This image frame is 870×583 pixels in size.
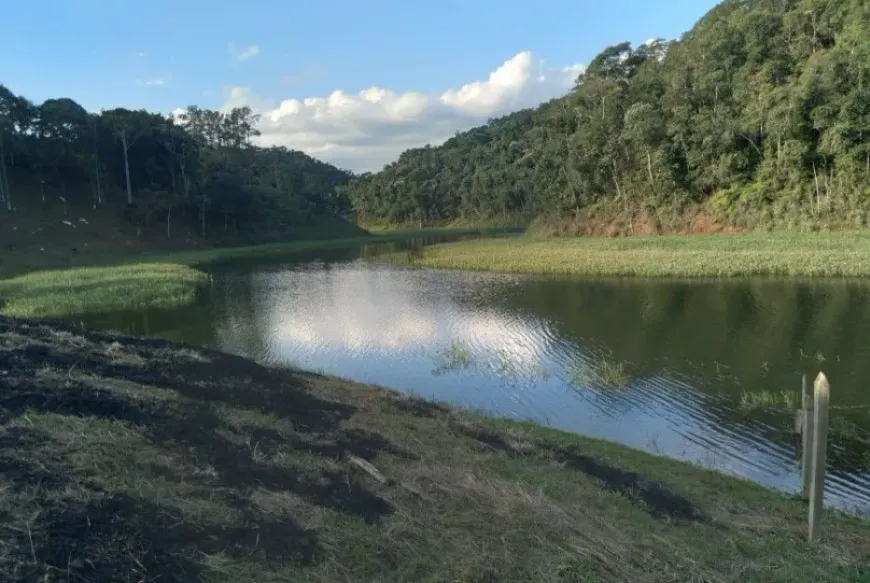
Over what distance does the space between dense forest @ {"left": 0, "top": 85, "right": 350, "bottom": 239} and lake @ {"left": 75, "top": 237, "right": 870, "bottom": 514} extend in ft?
148

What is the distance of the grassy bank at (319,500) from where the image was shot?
4.65m

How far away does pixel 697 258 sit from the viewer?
36.0 meters

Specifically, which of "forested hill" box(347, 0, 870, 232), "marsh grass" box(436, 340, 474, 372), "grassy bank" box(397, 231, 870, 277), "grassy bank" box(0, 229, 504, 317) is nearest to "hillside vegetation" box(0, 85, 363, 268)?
"grassy bank" box(0, 229, 504, 317)

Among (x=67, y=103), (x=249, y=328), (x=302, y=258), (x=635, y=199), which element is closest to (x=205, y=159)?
(x=67, y=103)

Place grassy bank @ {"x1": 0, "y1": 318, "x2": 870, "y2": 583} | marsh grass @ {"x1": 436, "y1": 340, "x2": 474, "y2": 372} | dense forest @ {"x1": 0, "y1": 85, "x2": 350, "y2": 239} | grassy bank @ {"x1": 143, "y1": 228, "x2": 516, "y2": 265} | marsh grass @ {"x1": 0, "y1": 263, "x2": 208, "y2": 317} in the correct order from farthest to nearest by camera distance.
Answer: dense forest @ {"x1": 0, "y1": 85, "x2": 350, "y2": 239} < grassy bank @ {"x1": 143, "y1": 228, "x2": 516, "y2": 265} < marsh grass @ {"x1": 0, "y1": 263, "x2": 208, "y2": 317} < marsh grass @ {"x1": 436, "y1": 340, "x2": 474, "y2": 372} < grassy bank @ {"x1": 0, "y1": 318, "x2": 870, "y2": 583}

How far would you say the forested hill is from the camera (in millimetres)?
44000

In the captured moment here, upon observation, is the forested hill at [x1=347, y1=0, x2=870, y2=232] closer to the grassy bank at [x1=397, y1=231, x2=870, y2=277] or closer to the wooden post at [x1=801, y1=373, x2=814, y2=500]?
the grassy bank at [x1=397, y1=231, x2=870, y2=277]

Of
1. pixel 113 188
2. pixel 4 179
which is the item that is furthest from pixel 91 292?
pixel 113 188

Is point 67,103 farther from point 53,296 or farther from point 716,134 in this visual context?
point 716,134

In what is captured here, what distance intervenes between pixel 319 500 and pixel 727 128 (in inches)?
2169

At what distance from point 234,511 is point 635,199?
2459 inches

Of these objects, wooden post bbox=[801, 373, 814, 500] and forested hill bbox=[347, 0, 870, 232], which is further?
forested hill bbox=[347, 0, 870, 232]

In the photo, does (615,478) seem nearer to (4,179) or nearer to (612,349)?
(612,349)

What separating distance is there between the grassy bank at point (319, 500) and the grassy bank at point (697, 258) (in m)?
25.7
